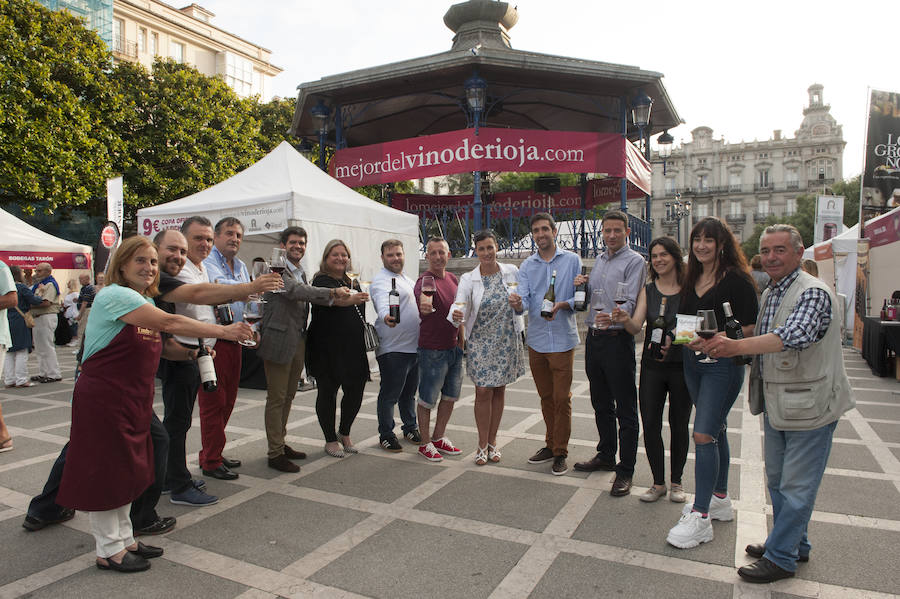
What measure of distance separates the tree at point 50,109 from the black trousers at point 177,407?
669 inches

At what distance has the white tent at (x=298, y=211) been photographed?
26.8 ft

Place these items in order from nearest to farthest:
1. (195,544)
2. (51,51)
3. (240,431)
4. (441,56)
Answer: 1. (195,544)
2. (240,431)
3. (441,56)
4. (51,51)

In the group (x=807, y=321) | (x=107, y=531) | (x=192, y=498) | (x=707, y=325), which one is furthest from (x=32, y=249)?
(x=807, y=321)

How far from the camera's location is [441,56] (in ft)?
35.1

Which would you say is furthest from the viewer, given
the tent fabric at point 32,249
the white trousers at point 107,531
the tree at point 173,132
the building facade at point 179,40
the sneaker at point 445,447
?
the building facade at point 179,40

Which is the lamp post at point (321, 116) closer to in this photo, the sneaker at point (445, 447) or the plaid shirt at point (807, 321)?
the sneaker at point (445, 447)

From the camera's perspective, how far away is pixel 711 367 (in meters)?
3.32

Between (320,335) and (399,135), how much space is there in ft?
38.6

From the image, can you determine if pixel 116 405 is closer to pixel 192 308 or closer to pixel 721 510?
pixel 192 308

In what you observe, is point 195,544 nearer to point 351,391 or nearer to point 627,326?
point 351,391

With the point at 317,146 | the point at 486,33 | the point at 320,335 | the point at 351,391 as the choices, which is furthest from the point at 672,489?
the point at 317,146

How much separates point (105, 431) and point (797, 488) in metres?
3.46

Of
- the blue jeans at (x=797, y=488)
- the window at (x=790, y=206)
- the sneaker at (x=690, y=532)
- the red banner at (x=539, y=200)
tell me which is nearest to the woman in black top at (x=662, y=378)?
the sneaker at (x=690, y=532)

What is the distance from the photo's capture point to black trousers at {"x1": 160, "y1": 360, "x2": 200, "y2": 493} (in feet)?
12.5
